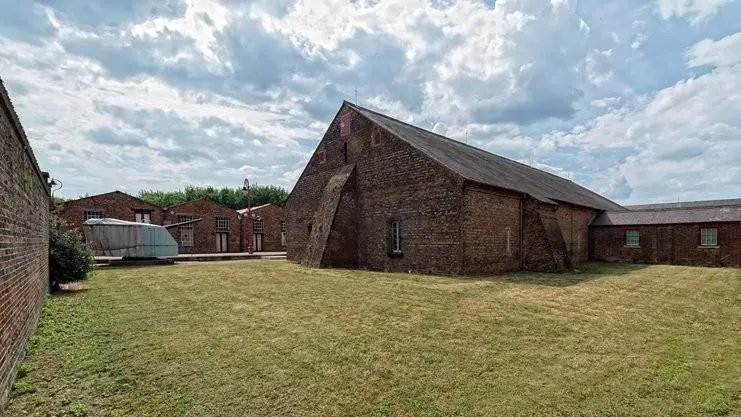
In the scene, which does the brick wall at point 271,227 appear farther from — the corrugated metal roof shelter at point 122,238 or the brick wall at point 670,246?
the brick wall at point 670,246

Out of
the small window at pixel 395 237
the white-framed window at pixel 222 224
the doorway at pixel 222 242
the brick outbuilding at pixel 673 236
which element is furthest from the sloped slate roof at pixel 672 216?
the doorway at pixel 222 242

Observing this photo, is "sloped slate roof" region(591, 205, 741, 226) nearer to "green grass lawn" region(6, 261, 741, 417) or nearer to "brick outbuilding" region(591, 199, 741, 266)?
"brick outbuilding" region(591, 199, 741, 266)

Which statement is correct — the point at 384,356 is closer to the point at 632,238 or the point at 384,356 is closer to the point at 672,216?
the point at 632,238

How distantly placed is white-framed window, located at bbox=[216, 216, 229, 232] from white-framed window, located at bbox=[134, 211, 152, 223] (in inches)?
232

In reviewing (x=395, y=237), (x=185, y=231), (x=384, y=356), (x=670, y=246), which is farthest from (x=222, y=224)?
(x=384, y=356)

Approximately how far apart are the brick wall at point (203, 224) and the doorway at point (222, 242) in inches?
7.3

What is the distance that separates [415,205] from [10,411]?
45.2ft

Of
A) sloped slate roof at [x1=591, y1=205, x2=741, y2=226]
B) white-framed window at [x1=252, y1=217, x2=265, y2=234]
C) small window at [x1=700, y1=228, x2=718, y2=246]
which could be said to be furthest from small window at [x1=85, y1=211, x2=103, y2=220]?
small window at [x1=700, y1=228, x2=718, y2=246]

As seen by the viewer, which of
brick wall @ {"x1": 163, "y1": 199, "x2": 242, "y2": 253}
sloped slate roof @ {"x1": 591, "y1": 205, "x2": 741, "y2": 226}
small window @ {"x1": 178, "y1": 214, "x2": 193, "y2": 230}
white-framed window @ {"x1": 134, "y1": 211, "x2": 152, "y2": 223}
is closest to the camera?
sloped slate roof @ {"x1": 591, "y1": 205, "x2": 741, "y2": 226}

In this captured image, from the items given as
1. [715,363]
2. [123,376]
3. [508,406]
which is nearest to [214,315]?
[123,376]

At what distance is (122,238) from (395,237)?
15752 millimetres

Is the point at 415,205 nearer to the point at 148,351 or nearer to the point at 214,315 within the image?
the point at 214,315

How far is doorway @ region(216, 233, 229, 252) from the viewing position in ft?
124

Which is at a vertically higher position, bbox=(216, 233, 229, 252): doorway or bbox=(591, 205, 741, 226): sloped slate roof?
bbox=(591, 205, 741, 226): sloped slate roof
